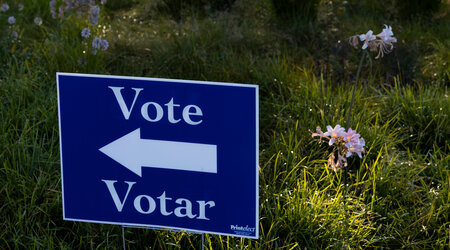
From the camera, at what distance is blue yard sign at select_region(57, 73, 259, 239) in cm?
209

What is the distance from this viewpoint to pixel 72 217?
91.6 inches

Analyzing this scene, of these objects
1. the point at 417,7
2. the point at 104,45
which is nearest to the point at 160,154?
the point at 104,45

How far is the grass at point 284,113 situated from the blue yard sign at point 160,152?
1.45ft

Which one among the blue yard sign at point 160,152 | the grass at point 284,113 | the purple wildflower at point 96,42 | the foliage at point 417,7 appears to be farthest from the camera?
the foliage at point 417,7

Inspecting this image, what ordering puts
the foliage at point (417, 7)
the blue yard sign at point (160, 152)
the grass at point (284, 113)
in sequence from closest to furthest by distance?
1. the blue yard sign at point (160, 152)
2. the grass at point (284, 113)
3. the foliage at point (417, 7)

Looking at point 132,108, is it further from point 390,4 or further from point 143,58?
point 390,4

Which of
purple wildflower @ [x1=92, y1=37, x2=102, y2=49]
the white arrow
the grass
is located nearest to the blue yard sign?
the white arrow

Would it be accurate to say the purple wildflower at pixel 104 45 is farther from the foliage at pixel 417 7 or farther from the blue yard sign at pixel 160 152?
the foliage at pixel 417 7

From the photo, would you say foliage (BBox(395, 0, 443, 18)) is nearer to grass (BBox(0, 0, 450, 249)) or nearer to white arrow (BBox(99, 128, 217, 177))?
grass (BBox(0, 0, 450, 249))

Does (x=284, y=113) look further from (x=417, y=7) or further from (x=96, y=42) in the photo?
(x=417, y=7)

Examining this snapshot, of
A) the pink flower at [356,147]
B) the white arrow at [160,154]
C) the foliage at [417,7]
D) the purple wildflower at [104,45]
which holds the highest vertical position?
the foliage at [417,7]

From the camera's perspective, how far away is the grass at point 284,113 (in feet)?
9.17

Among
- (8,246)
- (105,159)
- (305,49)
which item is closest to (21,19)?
(305,49)

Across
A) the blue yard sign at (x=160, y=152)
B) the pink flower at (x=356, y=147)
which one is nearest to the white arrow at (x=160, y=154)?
the blue yard sign at (x=160, y=152)
